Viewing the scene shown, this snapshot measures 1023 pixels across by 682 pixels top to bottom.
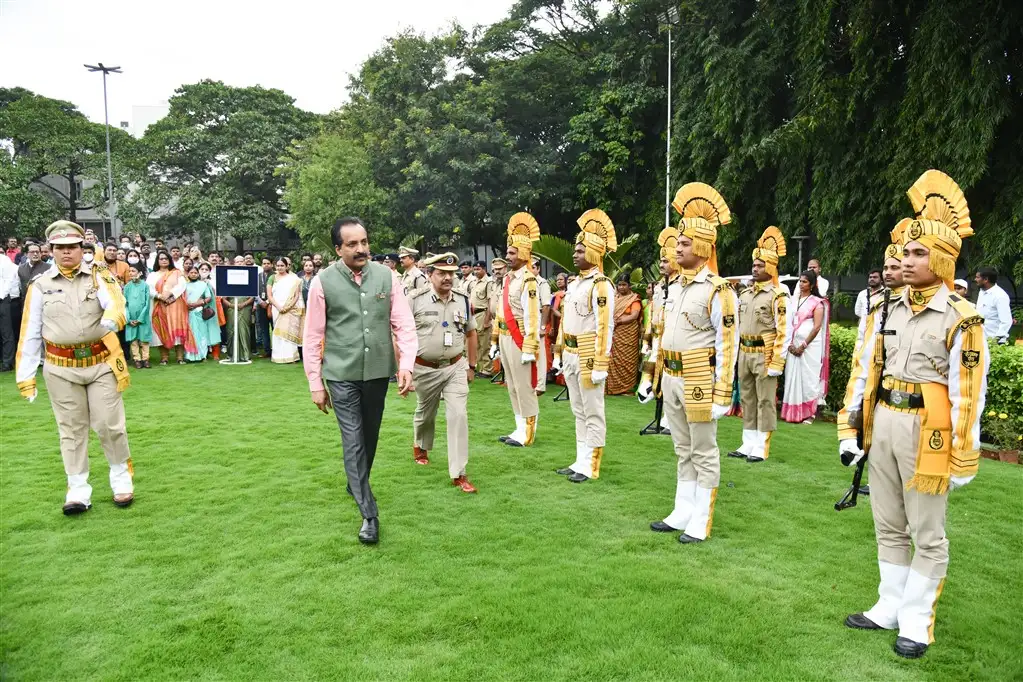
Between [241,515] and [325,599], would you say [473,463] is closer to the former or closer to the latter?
Answer: [241,515]

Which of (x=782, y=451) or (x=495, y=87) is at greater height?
(x=495, y=87)

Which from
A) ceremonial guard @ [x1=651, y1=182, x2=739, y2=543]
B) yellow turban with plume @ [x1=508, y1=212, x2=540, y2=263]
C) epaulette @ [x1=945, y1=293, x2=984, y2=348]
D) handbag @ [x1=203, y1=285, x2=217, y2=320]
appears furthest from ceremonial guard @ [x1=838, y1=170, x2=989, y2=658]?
handbag @ [x1=203, y1=285, x2=217, y2=320]

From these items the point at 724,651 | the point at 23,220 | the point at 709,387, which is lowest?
the point at 724,651

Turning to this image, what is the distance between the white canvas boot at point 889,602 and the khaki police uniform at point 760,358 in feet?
11.9

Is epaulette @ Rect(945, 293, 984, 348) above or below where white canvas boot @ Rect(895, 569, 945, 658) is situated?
above

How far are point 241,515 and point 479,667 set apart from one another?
9.33ft

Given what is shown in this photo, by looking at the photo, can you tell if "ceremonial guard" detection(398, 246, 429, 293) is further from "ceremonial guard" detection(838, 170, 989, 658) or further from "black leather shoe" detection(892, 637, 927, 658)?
"black leather shoe" detection(892, 637, 927, 658)

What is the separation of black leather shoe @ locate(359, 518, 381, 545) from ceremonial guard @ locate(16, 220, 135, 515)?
2.17m

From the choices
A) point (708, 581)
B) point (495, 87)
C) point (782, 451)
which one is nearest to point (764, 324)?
point (782, 451)

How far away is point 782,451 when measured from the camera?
7.95 m

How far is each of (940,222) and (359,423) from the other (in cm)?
363

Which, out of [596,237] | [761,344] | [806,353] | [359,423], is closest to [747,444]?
[761,344]

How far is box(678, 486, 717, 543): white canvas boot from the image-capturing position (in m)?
5.25

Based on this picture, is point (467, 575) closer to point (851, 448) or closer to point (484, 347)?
point (851, 448)
